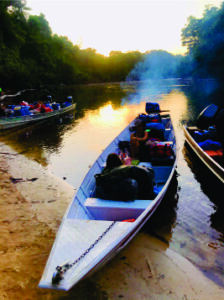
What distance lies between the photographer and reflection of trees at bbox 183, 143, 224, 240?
749cm

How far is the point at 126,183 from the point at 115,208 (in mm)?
668

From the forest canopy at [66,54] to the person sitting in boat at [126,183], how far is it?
176 ft

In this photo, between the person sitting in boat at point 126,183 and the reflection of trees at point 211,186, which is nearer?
the person sitting in boat at point 126,183

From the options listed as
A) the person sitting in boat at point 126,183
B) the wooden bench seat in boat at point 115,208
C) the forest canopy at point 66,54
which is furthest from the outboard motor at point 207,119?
the forest canopy at point 66,54

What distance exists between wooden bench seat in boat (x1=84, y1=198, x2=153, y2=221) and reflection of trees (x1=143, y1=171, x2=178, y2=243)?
4.04ft

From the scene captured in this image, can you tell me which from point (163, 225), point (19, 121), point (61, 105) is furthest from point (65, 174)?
point (61, 105)

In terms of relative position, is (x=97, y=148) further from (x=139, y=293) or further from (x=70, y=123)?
(x=139, y=293)

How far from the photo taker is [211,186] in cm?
980

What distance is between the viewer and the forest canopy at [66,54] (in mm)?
61281

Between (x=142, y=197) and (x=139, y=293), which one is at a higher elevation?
(x=142, y=197)

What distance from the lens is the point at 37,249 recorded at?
5.61 m

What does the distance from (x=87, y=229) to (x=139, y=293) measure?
159 cm

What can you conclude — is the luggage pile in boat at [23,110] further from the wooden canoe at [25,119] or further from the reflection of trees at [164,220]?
the reflection of trees at [164,220]

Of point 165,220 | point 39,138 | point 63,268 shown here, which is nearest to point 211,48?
point 39,138
